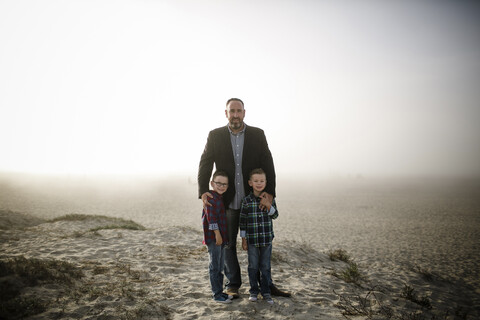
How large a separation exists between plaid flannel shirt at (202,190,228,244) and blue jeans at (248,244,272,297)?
473 millimetres

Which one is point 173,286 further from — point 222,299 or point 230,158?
point 230,158

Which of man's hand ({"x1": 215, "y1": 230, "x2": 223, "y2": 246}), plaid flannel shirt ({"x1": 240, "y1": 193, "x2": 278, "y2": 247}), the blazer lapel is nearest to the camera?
man's hand ({"x1": 215, "y1": 230, "x2": 223, "y2": 246})

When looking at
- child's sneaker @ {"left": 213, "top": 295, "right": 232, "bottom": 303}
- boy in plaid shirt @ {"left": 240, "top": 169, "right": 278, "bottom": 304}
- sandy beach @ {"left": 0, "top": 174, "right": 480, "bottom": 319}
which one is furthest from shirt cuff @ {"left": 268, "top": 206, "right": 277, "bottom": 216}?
child's sneaker @ {"left": 213, "top": 295, "right": 232, "bottom": 303}

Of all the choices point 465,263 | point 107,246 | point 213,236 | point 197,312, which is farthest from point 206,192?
point 465,263

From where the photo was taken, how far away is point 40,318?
10.1ft

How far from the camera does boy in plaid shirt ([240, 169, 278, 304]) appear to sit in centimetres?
344

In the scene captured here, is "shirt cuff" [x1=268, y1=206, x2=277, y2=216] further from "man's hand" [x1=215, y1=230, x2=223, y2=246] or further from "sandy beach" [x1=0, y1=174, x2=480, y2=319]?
"sandy beach" [x1=0, y1=174, x2=480, y2=319]

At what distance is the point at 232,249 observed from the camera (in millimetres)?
3688

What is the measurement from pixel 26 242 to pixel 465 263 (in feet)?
52.4

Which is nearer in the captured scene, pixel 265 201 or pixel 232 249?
pixel 265 201

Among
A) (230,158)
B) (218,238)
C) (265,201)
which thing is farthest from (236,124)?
(218,238)

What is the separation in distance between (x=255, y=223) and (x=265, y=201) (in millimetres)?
366

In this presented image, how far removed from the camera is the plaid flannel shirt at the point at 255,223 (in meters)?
3.44

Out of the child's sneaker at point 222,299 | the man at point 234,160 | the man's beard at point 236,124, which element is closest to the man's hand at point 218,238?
the man at point 234,160
